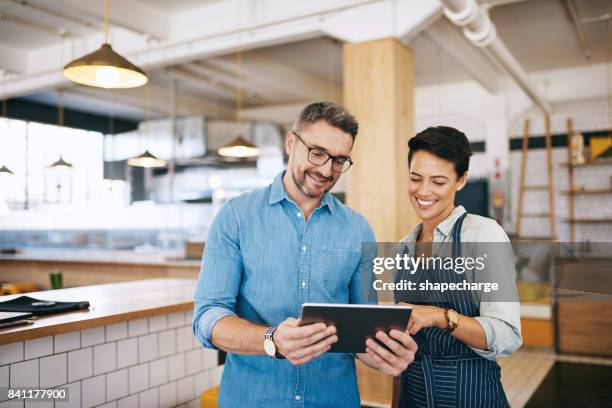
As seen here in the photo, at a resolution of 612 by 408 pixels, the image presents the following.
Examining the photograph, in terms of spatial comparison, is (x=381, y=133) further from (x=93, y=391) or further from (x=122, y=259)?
(x=122, y=259)

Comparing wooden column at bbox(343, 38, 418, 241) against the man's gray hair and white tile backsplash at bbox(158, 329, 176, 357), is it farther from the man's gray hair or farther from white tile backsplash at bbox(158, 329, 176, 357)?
the man's gray hair

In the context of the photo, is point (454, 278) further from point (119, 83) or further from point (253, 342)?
point (119, 83)

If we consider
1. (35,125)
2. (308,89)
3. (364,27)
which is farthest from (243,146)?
(35,125)

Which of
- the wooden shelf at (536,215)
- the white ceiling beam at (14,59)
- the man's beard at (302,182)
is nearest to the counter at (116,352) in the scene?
the man's beard at (302,182)

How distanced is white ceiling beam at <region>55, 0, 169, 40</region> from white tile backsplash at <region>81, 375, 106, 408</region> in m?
3.93

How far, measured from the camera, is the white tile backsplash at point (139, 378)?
2.76 metres

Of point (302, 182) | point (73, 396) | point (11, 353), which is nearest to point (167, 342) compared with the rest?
point (73, 396)

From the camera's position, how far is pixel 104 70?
3248mm

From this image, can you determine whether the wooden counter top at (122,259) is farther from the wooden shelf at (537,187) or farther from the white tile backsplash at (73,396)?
the wooden shelf at (537,187)

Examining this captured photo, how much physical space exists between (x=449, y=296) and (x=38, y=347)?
69.2 inches

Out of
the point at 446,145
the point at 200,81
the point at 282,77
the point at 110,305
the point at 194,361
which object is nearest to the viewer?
the point at 446,145

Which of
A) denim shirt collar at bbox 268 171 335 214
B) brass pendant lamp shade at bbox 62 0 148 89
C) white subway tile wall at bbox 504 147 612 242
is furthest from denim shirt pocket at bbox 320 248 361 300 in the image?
white subway tile wall at bbox 504 147 612 242

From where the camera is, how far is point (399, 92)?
4703 millimetres

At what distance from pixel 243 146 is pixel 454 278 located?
16.1 ft
